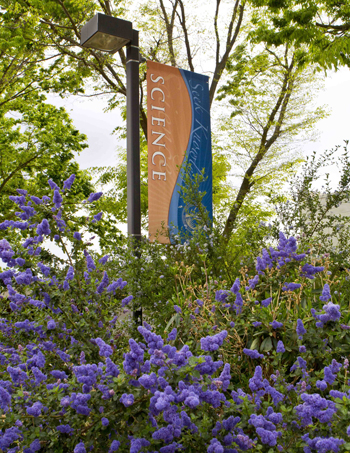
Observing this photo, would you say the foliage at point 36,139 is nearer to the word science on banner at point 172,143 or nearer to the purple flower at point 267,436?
the word science on banner at point 172,143

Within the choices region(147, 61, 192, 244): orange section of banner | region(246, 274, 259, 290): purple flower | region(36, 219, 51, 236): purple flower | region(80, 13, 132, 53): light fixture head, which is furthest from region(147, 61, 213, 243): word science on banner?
region(36, 219, 51, 236): purple flower

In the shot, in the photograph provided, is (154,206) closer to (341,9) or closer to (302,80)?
(341,9)

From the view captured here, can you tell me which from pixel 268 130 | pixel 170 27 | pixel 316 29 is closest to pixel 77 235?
pixel 316 29

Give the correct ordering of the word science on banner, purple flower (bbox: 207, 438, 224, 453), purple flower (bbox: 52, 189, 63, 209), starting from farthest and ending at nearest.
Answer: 1. the word science on banner
2. purple flower (bbox: 52, 189, 63, 209)
3. purple flower (bbox: 207, 438, 224, 453)

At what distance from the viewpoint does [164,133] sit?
7793mm

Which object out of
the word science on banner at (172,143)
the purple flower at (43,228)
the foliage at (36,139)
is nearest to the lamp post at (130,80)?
the word science on banner at (172,143)

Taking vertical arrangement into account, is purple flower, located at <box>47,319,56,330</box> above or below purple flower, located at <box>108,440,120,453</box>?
above

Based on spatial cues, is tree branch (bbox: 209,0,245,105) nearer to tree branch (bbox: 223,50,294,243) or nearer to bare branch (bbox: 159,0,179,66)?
bare branch (bbox: 159,0,179,66)

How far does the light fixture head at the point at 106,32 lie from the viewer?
578 centimetres

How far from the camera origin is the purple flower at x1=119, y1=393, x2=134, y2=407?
171 centimetres

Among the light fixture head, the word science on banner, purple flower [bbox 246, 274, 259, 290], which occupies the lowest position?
purple flower [bbox 246, 274, 259, 290]

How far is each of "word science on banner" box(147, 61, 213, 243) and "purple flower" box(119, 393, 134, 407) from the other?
5152 millimetres

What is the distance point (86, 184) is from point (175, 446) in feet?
51.9

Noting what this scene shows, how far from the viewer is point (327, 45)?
8484 millimetres
